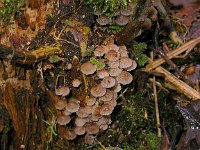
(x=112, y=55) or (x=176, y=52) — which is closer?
(x=112, y=55)

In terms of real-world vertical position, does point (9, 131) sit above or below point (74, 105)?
below

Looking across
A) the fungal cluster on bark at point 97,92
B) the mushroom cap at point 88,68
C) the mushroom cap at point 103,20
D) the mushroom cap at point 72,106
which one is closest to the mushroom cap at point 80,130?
the fungal cluster on bark at point 97,92

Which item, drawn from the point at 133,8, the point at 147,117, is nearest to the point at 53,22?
the point at 133,8

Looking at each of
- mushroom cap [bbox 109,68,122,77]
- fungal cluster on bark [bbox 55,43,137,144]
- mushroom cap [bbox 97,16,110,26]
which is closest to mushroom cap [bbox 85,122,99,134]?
fungal cluster on bark [bbox 55,43,137,144]

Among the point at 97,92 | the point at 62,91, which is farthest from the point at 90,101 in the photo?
the point at 62,91

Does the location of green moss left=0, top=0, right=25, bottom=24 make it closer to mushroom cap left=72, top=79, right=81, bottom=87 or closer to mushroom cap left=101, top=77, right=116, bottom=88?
mushroom cap left=72, top=79, right=81, bottom=87

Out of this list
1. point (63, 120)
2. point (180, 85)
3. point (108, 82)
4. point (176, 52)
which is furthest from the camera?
point (176, 52)

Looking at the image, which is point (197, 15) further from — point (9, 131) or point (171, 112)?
point (9, 131)

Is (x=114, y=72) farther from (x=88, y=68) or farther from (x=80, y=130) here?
(x=80, y=130)
